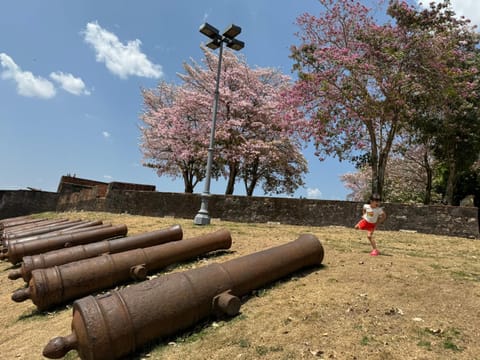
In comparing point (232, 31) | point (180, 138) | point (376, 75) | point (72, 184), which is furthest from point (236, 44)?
point (72, 184)

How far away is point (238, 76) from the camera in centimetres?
2080

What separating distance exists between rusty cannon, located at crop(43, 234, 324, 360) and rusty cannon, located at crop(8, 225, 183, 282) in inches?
97.3

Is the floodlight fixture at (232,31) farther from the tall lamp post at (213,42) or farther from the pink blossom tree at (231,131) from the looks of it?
the pink blossom tree at (231,131)

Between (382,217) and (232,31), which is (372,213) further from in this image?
(232,31)

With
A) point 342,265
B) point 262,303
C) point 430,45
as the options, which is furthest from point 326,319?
point 430,45

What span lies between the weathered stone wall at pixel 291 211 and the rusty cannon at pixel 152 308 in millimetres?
6835

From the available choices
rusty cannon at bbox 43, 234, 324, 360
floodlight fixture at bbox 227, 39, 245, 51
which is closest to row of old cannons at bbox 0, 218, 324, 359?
rusty cannon at bbox 43, 234, 324, 360

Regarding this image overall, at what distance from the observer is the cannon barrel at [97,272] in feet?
12.8

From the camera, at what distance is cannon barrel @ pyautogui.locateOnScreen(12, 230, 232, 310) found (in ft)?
12.8

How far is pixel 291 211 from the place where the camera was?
35.7 feet

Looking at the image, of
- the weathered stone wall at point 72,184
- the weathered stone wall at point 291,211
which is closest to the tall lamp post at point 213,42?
the weathered stone wall at point 291,211

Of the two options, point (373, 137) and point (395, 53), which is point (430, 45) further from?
point (373, 137)

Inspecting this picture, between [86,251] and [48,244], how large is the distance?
1.76 metres

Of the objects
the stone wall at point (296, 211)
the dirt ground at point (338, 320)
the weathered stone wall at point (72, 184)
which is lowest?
the dirt ground at point (338, 320)
